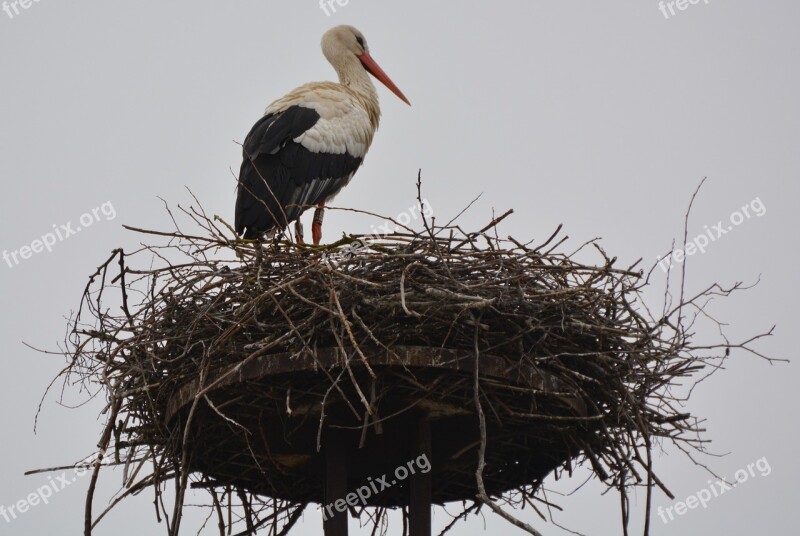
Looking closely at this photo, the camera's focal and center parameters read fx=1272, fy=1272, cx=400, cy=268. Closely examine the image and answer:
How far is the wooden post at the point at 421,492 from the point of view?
4.56 meters

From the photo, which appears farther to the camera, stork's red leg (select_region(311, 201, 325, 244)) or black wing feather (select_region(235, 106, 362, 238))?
stork's red leg (select_region(311, 201, 325, 244))

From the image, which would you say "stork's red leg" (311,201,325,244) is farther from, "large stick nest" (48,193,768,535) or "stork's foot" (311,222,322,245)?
"large stick nest" (48,193,768,535)

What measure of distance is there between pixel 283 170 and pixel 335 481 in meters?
2.86

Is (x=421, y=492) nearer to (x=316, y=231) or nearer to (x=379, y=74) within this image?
(x=316, y=231)

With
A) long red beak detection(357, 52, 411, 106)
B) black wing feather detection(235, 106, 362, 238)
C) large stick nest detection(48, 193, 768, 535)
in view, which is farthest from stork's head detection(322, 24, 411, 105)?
large stick nest detection(48, 193, 768, 535)

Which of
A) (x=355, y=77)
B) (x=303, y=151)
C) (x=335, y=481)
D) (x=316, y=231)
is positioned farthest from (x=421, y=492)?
(x=355, y=77)

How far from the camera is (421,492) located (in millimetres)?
4672

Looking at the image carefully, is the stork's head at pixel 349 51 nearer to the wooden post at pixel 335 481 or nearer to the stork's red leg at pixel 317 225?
the stork's red leg at pixel 317 225

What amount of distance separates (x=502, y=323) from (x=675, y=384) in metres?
0.85

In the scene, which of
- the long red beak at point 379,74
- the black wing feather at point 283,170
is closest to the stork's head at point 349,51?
the long red beak at point 379,74

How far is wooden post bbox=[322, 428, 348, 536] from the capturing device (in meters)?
4.55

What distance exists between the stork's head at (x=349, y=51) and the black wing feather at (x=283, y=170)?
1133 mm

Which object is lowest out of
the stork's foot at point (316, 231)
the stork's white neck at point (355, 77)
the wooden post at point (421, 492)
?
the wooden post at point (421, 492)

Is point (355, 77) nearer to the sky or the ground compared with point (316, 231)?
nearer to the sky
